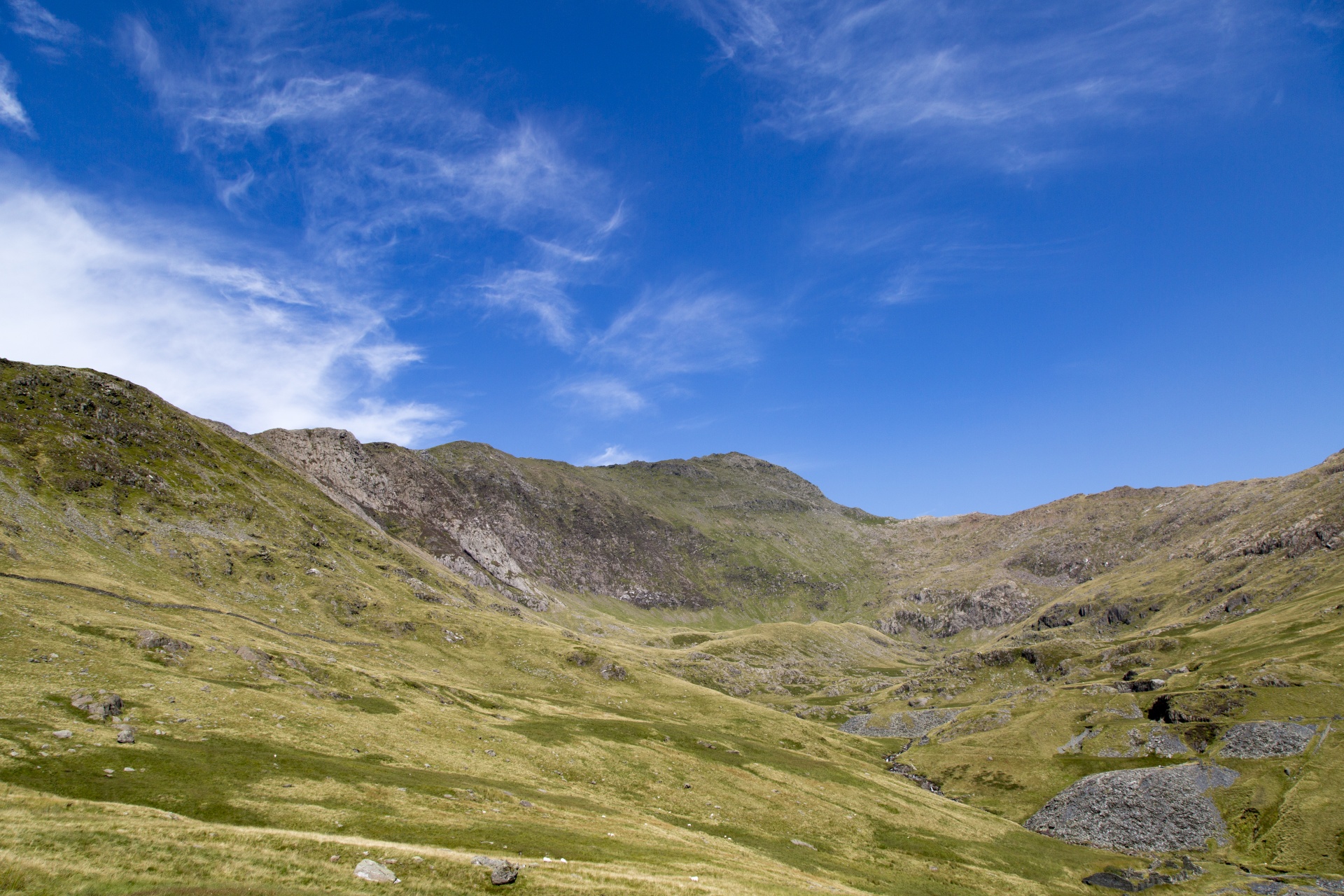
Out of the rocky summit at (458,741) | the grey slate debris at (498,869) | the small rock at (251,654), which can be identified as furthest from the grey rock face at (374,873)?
the small rock at (251,654)

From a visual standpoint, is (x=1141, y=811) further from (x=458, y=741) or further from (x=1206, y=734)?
(x=458, y=741)

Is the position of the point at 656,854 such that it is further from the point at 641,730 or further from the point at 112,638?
the point at 112,638

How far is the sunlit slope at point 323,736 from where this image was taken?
113 ft

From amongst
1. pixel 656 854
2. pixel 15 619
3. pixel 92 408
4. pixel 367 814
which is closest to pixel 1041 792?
pixel 656 854

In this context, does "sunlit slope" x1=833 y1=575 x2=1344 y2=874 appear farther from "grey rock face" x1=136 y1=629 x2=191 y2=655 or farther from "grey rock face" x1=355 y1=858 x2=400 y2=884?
"grey rock face" x1=136 y1=629 x2=191 y2=655

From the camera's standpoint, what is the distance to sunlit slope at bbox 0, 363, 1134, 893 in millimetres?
34406

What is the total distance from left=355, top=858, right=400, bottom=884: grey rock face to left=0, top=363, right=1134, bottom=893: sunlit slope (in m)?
0.72

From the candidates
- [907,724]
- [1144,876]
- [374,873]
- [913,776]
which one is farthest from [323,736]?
[907,724]

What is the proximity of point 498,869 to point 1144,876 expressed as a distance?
81.6 m

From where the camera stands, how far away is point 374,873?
31062 millimetres

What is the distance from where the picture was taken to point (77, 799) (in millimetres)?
33906

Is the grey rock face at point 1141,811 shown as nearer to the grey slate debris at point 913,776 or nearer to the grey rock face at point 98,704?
the grey slate debris at point 913,776

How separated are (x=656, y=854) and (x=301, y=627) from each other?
10478 cm

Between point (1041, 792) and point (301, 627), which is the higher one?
point (301, 627)
